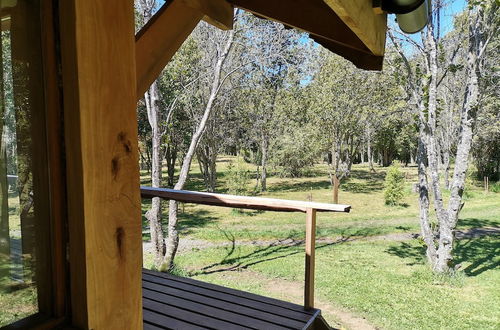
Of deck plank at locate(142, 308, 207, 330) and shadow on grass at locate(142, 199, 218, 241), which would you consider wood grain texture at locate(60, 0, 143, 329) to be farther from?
shadow on grass at locate(142, 199, 218, 241)

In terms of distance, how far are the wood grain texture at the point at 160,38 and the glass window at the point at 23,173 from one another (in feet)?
3.50

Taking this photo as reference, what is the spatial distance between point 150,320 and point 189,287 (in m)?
0.60

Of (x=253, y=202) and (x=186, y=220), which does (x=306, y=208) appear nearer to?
(x=253, y=202)

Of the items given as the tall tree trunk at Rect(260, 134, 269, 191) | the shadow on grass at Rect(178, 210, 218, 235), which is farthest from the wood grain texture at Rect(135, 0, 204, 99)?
the tall tree trunk at Rect(260, 134, 269, 191)

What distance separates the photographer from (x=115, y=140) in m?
0.72

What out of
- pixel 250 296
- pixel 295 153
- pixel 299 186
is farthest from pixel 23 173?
pixel 295 153

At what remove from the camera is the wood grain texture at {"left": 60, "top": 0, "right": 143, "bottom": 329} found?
652 mm

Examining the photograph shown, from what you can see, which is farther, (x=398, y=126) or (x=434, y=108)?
(x=398, y=126)

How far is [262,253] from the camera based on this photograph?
7.44 metres

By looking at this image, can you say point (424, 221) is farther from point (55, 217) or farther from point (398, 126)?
point (398, 126)

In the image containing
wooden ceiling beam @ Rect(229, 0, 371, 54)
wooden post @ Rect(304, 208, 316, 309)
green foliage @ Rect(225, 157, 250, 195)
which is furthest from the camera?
green foliage @ Rect(225, 157, 250, 195)

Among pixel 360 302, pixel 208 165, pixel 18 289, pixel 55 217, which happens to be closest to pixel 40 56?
pixel 55 217

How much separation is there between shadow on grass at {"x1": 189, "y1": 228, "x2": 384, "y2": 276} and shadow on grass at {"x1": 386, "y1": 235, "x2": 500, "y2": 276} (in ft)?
4.15

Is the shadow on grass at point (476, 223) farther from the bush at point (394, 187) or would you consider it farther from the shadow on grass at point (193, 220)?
the shadow on grass at point (193, 220)
